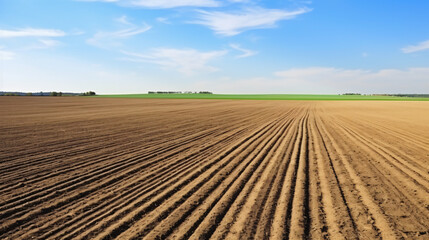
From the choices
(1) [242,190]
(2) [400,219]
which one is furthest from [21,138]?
(2) [400,219]

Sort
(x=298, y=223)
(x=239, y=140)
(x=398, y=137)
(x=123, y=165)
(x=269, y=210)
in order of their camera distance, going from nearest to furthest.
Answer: (x=298, y=223)
(x=269, y=210)
(x=123, y=165)
(x=239, y=140)
(x=398, y=137)

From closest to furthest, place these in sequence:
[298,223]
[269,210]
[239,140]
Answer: [298,223], [269,210], [239,140]

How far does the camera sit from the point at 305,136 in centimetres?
1232

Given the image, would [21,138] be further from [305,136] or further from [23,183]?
[305,136]

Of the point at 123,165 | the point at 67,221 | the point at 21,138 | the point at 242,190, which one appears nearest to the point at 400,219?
the point at 242,190

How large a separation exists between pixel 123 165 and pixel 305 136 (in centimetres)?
794

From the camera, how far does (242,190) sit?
215 inches

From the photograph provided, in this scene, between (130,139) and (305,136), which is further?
(305,136)

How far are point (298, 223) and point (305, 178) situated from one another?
225 cm

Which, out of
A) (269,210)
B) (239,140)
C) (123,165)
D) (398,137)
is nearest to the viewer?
(269,210)

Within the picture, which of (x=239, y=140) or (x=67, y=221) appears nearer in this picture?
(x=67, y=221)

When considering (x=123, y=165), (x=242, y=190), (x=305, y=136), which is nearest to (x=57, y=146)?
(x=123, y=165)

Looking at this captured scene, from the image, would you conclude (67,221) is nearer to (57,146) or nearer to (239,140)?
(57,146)

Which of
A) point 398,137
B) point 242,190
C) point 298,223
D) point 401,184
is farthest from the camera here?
point 398,137
